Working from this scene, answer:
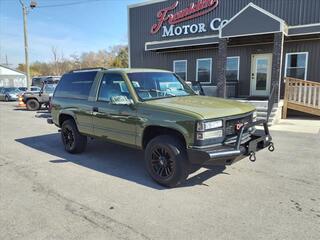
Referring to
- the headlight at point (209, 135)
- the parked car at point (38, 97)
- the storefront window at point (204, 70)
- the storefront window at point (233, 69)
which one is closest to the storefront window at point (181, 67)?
the storefront window at point (204, 70)

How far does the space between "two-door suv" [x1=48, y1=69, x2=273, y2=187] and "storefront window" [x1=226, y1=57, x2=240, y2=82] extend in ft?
33.4

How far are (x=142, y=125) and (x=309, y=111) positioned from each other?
909cm

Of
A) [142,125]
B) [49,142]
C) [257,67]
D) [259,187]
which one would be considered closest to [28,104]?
[49,142]

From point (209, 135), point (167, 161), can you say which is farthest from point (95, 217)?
point (209, 135)

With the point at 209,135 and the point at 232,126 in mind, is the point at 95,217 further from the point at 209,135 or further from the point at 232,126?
the point at 232,126

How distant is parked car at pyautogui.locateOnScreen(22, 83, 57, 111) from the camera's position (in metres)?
17.2

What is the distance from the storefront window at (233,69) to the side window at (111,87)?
11.2 metres

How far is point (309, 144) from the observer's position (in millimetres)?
7309

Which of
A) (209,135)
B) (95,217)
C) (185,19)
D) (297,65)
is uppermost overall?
(185,19)

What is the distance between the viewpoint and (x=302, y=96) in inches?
450

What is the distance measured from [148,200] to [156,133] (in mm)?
1223

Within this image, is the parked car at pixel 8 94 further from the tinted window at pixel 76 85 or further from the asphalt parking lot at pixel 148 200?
the asphalt parking lot at pixel 148 200

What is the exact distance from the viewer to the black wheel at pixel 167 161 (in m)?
4.27

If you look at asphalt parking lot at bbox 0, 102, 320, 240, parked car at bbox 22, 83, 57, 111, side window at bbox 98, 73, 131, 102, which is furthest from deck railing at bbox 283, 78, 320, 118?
parked car at bbox 22, 83, 57, 111
